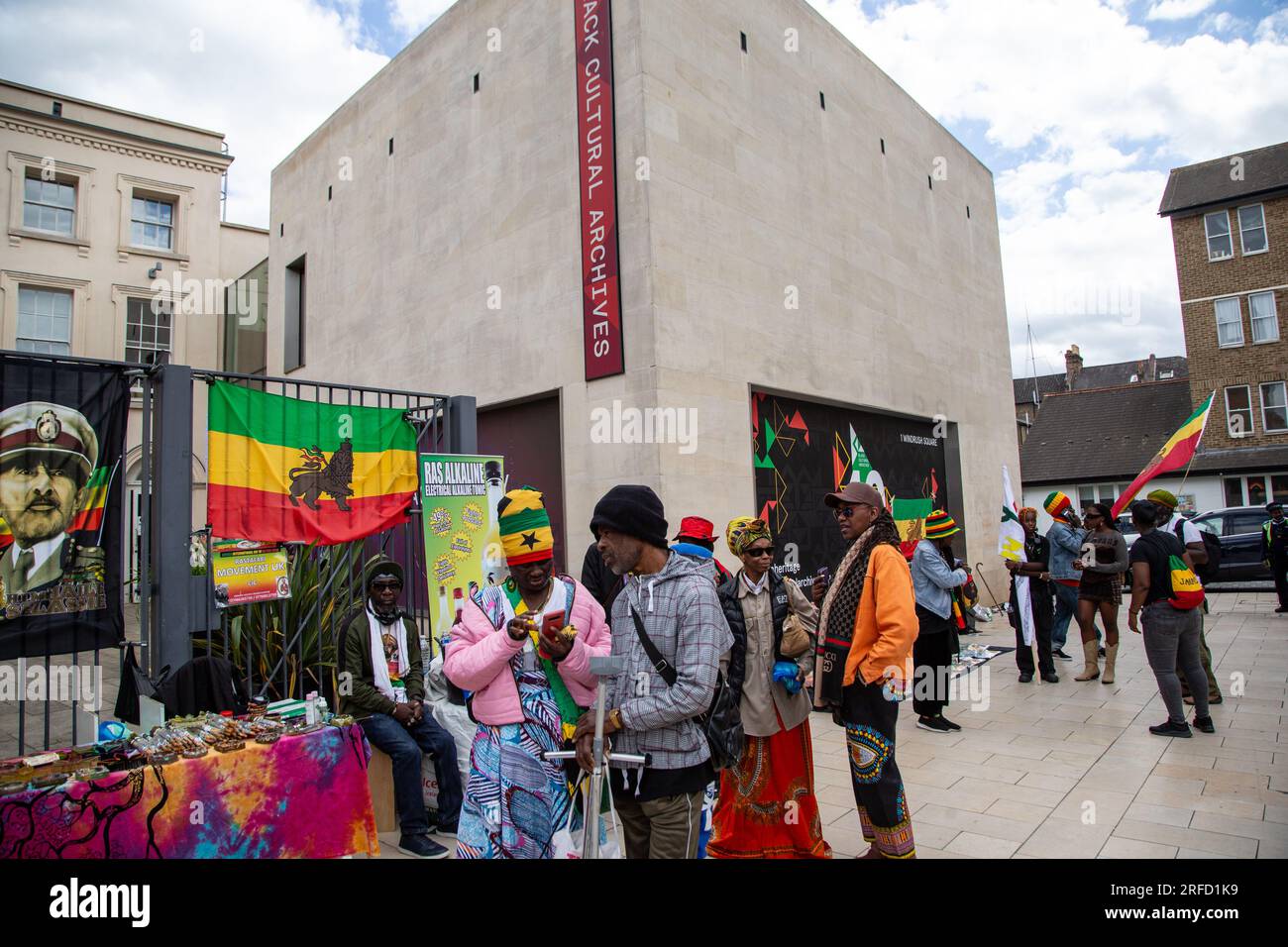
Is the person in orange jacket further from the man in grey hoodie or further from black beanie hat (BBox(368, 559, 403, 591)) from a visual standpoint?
black beanie hat (BBox(368, 559, 403, 591))

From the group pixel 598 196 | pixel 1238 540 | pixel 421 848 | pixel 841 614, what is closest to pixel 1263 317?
pixel 1238 540

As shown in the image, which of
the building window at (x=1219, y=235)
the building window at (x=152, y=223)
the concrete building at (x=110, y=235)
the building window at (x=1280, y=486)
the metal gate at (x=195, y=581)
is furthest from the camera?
the building window at (x=1219, y=235)

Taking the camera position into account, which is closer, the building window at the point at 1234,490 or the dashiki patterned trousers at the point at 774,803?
the dashiki patterned trousers at the point at 774,803

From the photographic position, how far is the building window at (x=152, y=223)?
19469mm

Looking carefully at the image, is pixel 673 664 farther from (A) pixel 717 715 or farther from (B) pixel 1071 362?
(B) pixel 1071 362

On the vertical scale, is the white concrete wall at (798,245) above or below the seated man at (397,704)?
above

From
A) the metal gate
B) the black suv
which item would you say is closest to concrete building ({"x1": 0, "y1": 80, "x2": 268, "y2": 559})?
the metal gate

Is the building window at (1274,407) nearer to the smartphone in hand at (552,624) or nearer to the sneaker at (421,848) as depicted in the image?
the sneaker at (421,848)

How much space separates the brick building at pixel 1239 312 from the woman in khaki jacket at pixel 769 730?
25.6m

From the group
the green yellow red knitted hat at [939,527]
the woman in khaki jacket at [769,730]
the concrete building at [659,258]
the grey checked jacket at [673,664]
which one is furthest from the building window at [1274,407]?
the grey checked jacket at [673,664]

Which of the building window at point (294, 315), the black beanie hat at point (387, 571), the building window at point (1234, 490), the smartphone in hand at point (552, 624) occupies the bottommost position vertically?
the smartphone in hand at point (552, 624)

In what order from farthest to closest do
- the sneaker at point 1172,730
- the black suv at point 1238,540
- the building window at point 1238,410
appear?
1. the building window at point 1238,410
2. the black suv at point 1238,540
3. the sneaker at point 1172,730

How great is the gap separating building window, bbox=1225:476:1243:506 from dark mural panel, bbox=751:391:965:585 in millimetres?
16664

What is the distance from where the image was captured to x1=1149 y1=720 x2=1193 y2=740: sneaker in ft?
19.2
